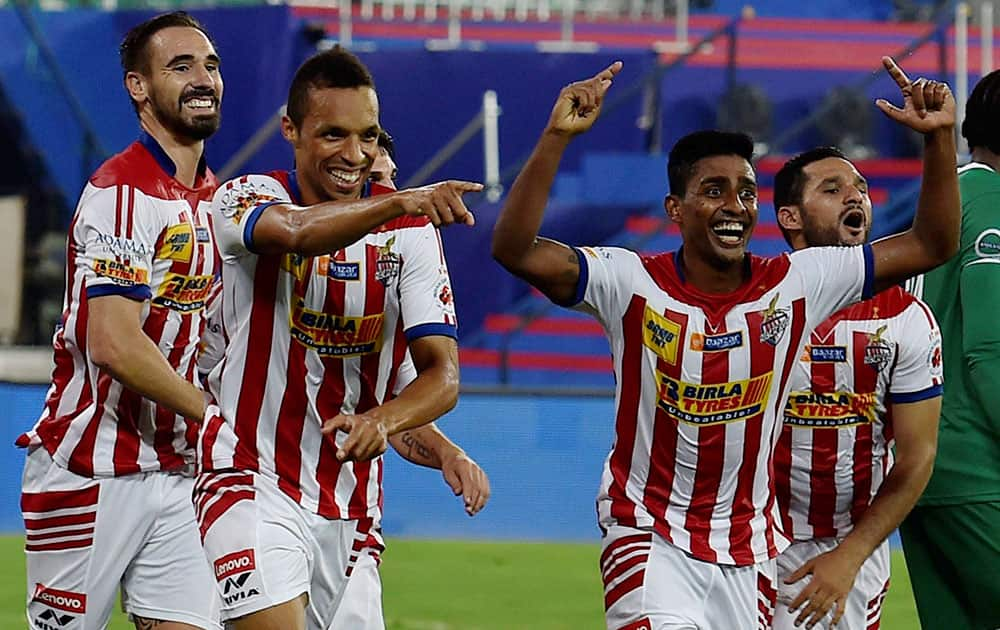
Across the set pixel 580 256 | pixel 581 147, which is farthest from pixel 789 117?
pixel 580 256

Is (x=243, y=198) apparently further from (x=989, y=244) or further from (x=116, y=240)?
(x=989, y=244)

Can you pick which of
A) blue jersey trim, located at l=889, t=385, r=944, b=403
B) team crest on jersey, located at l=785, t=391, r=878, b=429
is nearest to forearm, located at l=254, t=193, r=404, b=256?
team crest on jersey, located at l=785, t=391, r=878, b=429

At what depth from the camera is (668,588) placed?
15.1ft

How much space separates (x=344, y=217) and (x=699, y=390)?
44.8 inches

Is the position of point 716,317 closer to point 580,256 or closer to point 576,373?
point 580,256

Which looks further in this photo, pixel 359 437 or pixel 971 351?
pixel 971 351

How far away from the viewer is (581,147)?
16500 mm

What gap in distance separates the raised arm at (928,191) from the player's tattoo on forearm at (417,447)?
1319 mm

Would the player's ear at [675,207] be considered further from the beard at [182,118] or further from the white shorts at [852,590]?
the beard at [182,118]

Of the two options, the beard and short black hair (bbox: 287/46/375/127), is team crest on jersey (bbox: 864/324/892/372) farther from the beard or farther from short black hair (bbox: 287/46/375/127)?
the beard

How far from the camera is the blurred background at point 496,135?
1192 centimetres

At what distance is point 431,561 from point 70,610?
549 cm

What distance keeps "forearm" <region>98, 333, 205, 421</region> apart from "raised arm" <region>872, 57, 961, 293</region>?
1938 millimetres

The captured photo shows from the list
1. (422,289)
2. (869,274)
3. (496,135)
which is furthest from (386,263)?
(496,135)
